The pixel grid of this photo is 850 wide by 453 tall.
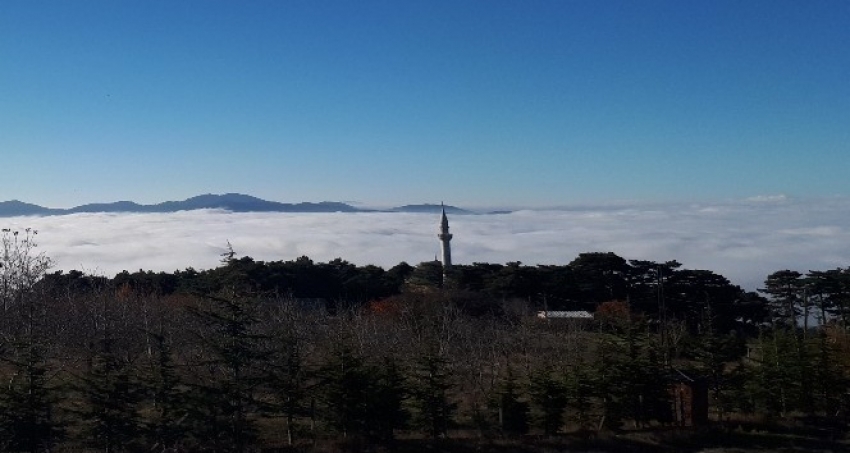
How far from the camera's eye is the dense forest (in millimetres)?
17234

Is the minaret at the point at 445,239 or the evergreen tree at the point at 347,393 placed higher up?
the minaret at the point at 445,239

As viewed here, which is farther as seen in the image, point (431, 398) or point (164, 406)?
point (431, 398)

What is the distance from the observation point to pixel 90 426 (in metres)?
17.2

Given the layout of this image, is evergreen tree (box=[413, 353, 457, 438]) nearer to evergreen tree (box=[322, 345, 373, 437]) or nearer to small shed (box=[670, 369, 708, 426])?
evergreen tree (box=[322, 345, 373, 437])

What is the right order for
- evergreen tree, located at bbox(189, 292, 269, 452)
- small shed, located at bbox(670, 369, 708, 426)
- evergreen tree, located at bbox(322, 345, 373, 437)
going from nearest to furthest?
1. evergreen tree, located at bbox(189, 292, 269, 452)
2. evergreen tree, located at bbox(322, 345, 373, 437)
3. small shed, located at bbox(670, 369, 708, 426)

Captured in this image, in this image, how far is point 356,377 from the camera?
20016mm

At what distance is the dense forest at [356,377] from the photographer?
17.2 m

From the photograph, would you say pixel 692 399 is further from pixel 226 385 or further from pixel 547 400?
pixel 226 385

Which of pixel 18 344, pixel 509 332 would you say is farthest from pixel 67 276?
pixel 18 344

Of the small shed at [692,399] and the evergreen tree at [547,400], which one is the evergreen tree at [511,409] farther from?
the small shed at [692,399]

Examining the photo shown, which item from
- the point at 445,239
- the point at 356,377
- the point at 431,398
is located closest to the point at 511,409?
the point at 431,398

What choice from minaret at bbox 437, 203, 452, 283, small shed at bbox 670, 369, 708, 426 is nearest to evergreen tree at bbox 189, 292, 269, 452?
small shed at bbox 670, 369, 708, 426

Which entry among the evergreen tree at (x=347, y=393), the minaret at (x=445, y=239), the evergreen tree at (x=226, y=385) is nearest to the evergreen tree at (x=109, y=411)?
the evergreen tree at (x=226, y=385)

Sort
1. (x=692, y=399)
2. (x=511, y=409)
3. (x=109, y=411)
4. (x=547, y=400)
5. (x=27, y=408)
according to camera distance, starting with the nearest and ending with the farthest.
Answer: (x=27, y=408) → (x=109, y=411) → (x=547, y=400) → (x=511, y=409) → (x=692, y=399)
